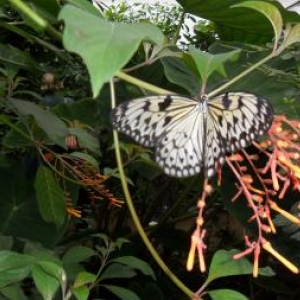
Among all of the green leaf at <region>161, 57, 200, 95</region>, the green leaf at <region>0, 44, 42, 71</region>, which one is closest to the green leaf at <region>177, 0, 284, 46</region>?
the green leaf at <region>161, 57, 200, 95</region>

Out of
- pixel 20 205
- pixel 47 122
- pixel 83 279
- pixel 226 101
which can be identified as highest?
pixel 226 101

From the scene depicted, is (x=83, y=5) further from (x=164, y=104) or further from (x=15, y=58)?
(x=15, y=58)

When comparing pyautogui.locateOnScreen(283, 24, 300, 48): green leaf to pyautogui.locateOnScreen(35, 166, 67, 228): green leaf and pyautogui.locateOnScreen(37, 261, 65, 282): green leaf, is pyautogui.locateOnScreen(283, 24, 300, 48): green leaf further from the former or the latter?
pyautogui.locateOnScreen(35, 166, 67, 228): green leaf

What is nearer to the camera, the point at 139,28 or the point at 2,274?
the point at 139,28

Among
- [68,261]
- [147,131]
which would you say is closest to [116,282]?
[68,261]

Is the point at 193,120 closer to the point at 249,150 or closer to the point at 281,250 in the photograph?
the point at 249,150

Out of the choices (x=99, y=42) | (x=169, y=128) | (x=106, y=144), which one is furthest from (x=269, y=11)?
(x=106, y=144)

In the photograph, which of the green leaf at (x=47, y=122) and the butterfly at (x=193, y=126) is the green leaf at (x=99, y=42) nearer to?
the butterfly at (x=193, y=126)
